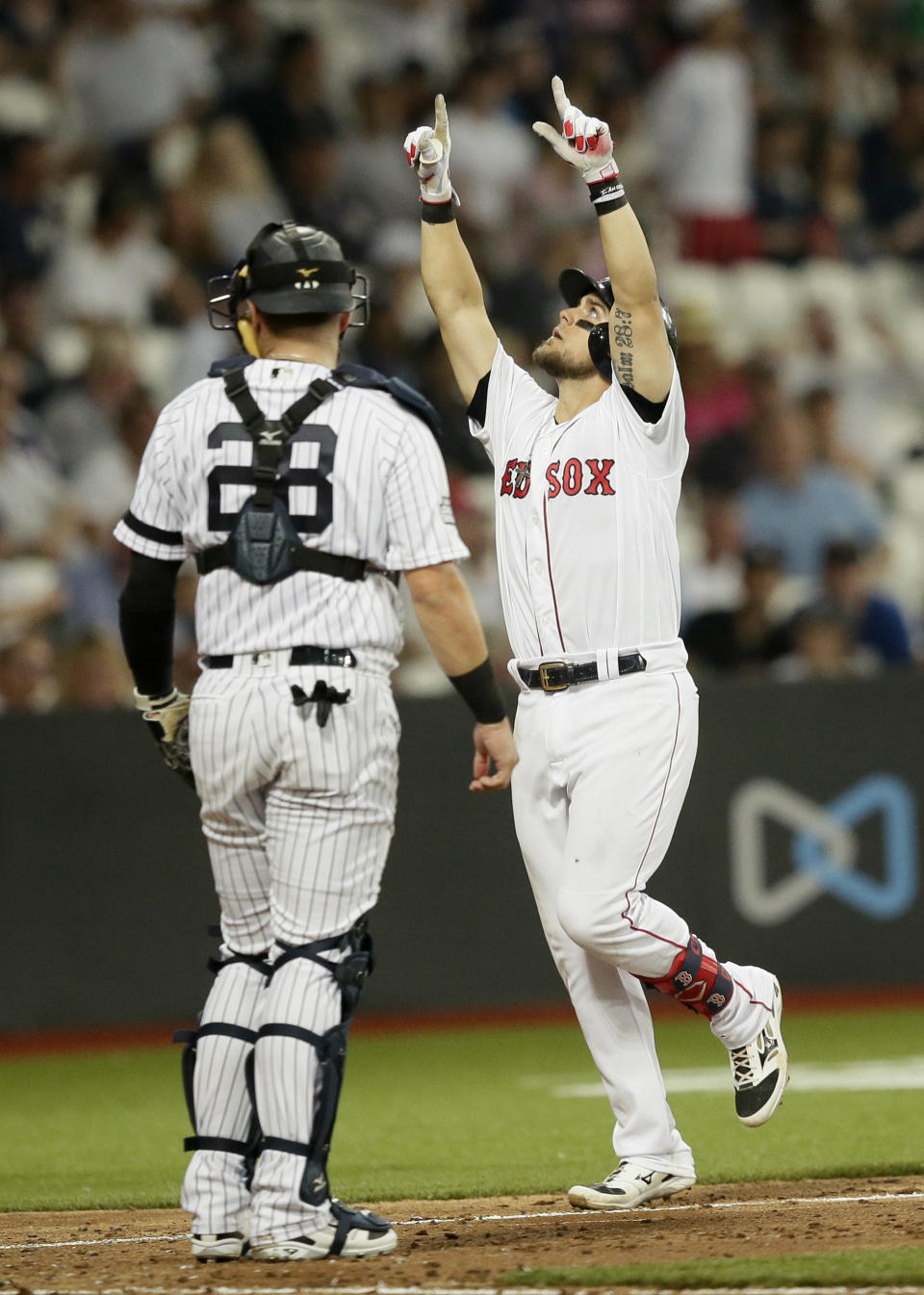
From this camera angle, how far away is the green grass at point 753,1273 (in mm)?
4148

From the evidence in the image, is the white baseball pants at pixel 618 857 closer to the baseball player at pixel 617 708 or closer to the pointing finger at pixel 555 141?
the baseball player at pixel 617 708

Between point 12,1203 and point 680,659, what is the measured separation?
2478mm

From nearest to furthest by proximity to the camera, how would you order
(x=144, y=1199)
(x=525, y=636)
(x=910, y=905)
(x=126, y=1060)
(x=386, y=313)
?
(x=525, y=636) < (x=144, y=1199) < (x=126, y=1060) < (x=910, y=905) < (x=386, y=313)

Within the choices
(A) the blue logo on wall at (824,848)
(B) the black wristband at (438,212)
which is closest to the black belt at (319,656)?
(B) the black wristband at (438,212)

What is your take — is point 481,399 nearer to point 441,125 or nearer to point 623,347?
point 623,347

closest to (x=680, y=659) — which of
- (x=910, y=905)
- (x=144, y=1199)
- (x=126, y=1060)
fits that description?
(x=144, y=1199)

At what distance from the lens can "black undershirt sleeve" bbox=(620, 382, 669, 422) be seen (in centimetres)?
526

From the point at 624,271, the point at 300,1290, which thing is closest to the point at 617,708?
the point at 624,271

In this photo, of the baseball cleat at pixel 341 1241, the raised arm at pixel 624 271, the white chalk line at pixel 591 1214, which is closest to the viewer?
the baseball cleat at pixel 341 1241

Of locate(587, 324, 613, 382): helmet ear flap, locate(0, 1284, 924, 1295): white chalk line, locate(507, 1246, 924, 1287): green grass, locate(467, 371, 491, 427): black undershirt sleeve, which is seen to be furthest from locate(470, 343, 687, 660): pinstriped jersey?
locate(0, 1284, 924, 1295): white chalk line

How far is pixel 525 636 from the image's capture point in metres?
5.39

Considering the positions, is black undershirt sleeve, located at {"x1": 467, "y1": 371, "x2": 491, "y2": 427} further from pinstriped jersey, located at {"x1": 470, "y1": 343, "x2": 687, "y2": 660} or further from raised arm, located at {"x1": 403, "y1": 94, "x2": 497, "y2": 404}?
pinstriped jersey, located at {"x1": 470, "y1": 343, "x2": 687, "y2": 660}

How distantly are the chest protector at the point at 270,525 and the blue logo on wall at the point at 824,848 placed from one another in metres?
5.99

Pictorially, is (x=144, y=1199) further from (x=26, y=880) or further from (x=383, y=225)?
(x=383, y=225)
